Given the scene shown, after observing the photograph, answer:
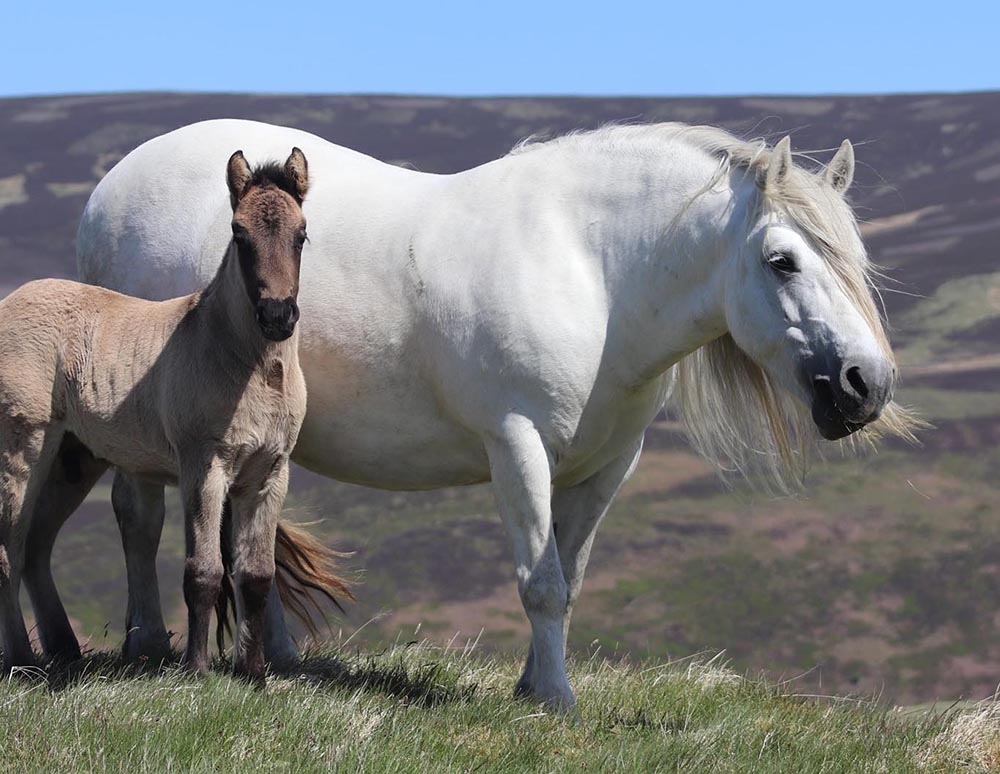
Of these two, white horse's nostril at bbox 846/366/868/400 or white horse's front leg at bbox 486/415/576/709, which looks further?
white horse's front leg at bbox 486/415/576/709

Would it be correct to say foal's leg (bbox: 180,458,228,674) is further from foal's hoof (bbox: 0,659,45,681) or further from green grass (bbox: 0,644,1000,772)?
foal's hoof (bbox: 0,659,45,681)

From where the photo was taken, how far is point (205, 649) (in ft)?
17.7

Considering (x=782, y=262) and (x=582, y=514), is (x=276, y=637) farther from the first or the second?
(x=782, y=262)

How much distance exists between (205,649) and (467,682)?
52.4 inches

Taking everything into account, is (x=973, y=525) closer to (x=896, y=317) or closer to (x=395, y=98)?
(x=896, y=317)

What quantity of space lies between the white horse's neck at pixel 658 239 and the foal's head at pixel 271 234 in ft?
3.91

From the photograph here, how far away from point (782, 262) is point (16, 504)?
311 cm

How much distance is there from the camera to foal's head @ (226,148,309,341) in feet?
16.2

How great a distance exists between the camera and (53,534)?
622 centimetres

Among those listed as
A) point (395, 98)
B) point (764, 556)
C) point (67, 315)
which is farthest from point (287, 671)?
point (395, 98)

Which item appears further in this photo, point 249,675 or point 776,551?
point 776,551

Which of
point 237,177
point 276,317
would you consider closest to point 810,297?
point 276,317

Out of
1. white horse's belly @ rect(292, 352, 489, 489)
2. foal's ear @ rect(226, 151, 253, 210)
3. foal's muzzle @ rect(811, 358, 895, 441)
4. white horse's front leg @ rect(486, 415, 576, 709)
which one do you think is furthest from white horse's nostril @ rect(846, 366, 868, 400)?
foal's ear @ rect(226, 151, 253, 210)

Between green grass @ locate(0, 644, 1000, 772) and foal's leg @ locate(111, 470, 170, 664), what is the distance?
339mm
